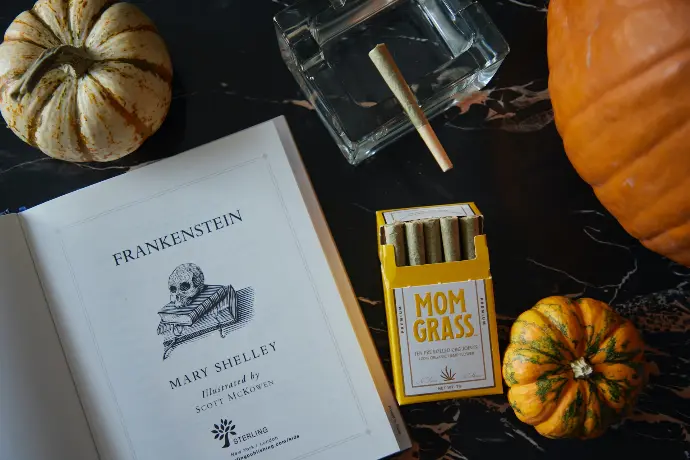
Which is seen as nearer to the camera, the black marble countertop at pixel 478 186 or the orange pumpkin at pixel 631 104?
the orange pumpkin at pixel 631 104

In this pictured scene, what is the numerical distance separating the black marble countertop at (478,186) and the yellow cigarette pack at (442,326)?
0.08 m

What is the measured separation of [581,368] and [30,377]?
62 centimetres

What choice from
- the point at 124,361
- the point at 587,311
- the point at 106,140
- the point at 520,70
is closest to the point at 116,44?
the point at 106,140

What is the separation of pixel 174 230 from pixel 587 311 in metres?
0.50

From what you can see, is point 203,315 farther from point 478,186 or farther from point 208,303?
point 478,186

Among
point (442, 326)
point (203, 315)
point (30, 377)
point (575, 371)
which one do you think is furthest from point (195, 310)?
point (575, 371)

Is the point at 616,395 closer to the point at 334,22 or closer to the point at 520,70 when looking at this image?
the point at 520,70

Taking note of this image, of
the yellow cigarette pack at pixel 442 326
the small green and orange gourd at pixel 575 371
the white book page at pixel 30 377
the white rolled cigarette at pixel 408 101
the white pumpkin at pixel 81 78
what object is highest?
the white pumpkin at pixel 81 78

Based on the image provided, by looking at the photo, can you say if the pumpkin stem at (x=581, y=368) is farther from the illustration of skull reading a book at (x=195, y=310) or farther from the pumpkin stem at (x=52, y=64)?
the pumpkin stem at (x=52, y=64)

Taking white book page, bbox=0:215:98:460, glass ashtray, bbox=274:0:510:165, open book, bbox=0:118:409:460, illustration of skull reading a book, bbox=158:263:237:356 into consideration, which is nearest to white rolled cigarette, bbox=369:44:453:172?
glass ashtray, bbox=274:0:510:165

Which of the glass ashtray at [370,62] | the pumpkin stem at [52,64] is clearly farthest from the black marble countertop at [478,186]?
the pumpkin stem at [52,64]

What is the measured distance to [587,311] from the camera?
0.66 meters

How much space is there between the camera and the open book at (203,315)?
0.71m

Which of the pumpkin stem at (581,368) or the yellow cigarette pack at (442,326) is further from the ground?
the yellow cigarette pack at (442,326)
